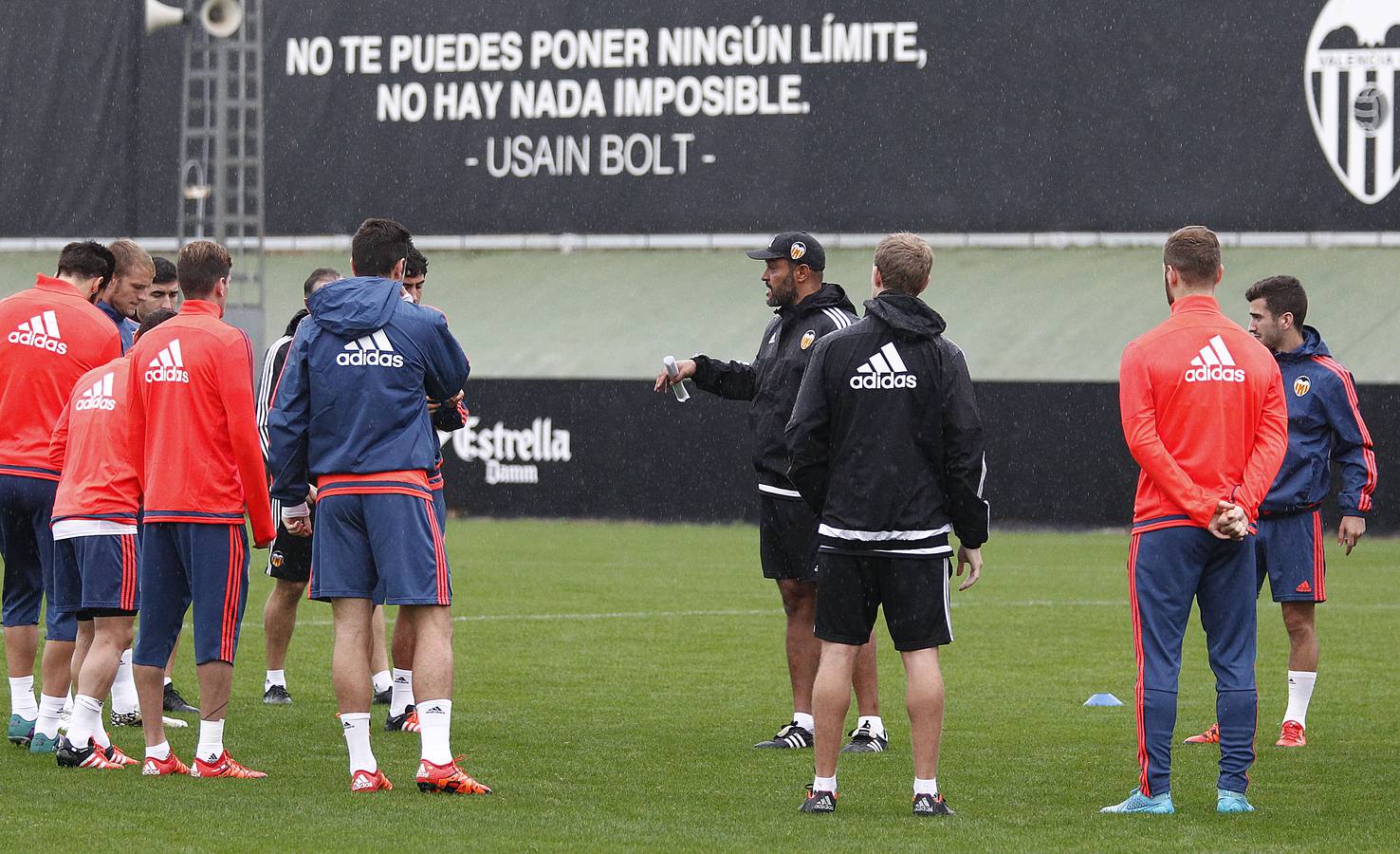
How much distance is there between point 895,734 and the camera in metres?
8.82

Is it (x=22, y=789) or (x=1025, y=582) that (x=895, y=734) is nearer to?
(x=22, y=789)

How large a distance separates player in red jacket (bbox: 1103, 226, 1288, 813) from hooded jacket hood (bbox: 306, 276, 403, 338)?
265 cm

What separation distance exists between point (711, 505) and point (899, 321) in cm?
1661

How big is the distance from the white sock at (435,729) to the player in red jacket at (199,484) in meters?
0.78

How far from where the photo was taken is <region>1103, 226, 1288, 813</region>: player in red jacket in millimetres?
6617

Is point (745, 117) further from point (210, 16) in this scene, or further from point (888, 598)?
point (888, 598)

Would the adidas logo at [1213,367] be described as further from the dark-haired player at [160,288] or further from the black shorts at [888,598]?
the dark-haired player at [160,288]

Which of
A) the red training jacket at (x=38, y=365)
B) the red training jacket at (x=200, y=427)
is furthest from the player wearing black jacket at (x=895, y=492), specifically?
the red training jacket at (x=38, y=365)

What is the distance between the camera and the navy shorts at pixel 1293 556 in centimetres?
833

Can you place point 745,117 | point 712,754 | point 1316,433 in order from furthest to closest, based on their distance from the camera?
point 745,117 < point 1316,433 < point 712,754

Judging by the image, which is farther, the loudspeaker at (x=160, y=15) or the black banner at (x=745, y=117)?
the black banner at (x=745, y=117)

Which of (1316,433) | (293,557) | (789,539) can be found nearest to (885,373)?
(789,539)

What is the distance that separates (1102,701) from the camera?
31.9ft

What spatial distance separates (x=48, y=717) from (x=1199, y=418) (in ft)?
15.5
